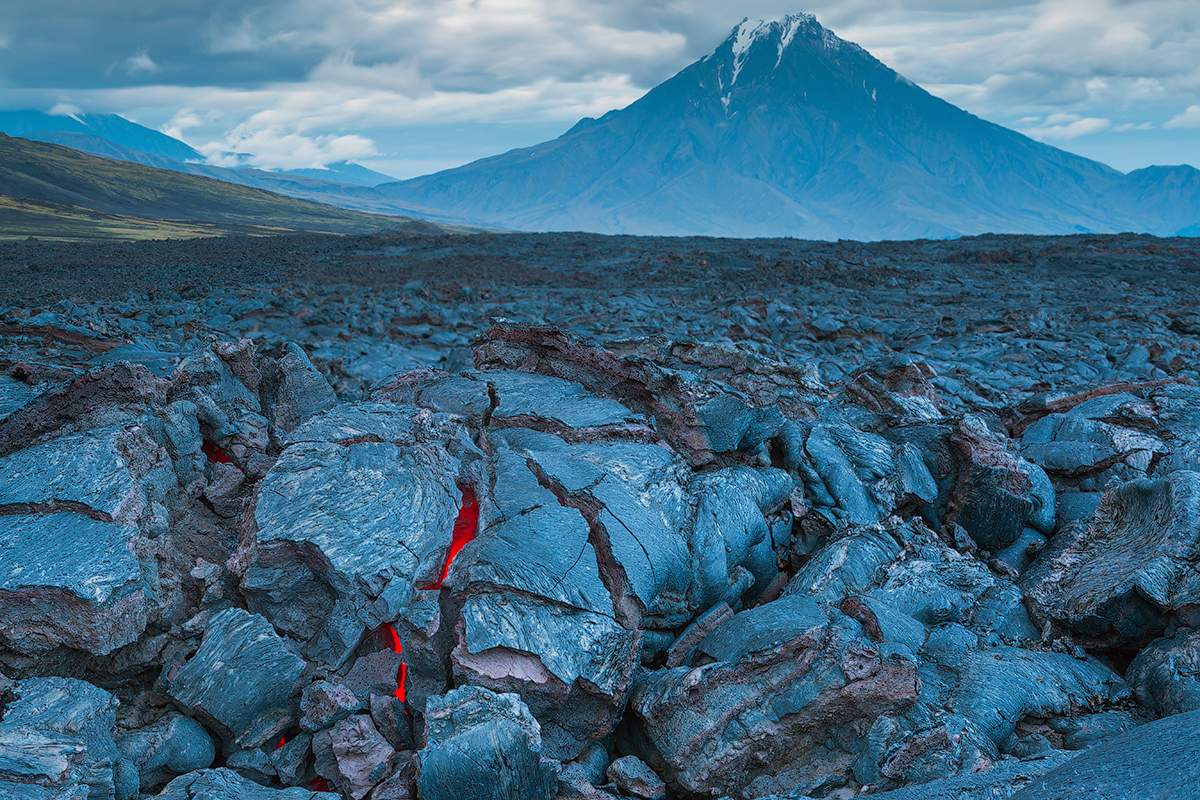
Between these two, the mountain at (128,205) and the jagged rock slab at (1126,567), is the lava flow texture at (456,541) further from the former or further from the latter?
the mountain at (128,205)

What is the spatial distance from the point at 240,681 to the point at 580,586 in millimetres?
2735

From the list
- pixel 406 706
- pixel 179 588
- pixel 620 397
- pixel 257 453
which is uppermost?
pixel 620 397

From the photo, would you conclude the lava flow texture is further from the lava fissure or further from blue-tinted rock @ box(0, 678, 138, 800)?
the lava fissure

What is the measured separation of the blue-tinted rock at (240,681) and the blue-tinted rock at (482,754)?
1381mm

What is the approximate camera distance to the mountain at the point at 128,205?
89.8 metres

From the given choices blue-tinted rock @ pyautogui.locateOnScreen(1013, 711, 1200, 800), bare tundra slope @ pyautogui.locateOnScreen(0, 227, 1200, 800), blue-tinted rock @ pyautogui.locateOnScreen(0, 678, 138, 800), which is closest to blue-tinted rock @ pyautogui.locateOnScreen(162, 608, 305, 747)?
bare tundra slope @ pyautogui.locateOnScreen(0, 227, 1200, 800)

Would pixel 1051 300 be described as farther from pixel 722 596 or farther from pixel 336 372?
pixel 722 596

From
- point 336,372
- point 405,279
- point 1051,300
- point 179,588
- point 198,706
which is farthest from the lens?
point 405,279

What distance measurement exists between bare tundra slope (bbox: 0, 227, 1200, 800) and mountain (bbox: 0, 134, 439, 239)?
249ft

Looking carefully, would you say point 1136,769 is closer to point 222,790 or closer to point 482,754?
point 482,754

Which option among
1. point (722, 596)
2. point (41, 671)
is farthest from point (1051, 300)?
point (41, 671)

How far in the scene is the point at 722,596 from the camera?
8.36 metres

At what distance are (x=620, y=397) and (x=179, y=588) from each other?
16.7ft

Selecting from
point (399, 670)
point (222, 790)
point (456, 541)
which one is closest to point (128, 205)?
point (456, 541)
